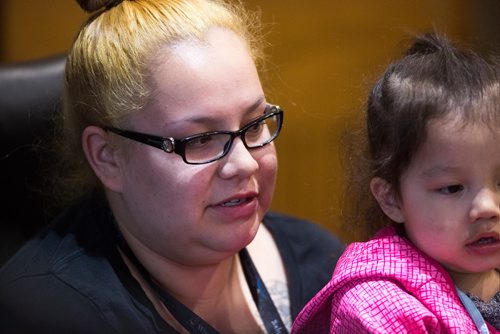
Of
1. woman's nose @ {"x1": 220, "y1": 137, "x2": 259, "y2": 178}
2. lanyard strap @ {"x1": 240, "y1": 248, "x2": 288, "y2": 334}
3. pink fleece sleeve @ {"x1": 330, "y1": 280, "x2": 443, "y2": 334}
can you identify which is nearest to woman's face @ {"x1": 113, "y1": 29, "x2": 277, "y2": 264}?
woman's nose @ {"x1": 220, "y1": 137, "x2": 259, "y2": 178}

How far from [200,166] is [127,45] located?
0.23 metres

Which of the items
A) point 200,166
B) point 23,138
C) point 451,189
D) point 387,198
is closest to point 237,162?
point 200,166

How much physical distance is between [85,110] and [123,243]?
0.77 feet

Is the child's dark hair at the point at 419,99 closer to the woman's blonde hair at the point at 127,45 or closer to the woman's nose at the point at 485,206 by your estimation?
the woman's nose at the point at 485,206

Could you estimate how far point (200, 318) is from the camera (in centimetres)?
134

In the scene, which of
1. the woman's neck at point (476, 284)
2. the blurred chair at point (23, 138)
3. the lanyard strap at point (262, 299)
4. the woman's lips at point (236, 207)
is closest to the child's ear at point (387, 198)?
the woman's neck at point (476, 284)

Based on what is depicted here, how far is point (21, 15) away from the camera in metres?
1.76

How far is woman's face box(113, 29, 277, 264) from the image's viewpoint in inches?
48.9

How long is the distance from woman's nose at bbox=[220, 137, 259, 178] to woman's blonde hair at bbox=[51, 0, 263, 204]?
15 centimetres

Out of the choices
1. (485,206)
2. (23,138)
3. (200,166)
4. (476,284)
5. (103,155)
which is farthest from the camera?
(23,138)

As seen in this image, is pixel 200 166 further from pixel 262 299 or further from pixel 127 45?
pixel 262 299

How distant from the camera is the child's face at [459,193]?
1.02 metres

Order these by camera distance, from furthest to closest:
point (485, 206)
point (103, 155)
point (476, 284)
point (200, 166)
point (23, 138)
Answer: point (23, 138) → point (103, 155) → point (200, 166) → point (476, 284) → point (485, 206)

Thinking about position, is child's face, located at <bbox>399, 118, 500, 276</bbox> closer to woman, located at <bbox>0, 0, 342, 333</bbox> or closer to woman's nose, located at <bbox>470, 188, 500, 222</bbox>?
woman's nose, located at <bbox>470, 188, 500, 222</bbox>
